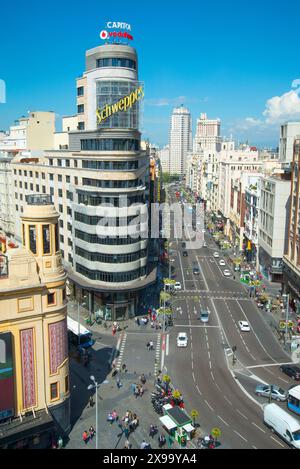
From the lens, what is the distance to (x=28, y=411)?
36125mm

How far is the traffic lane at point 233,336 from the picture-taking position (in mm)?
54656

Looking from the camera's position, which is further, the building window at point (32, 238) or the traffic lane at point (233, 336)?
the traffic lane at point (233, 336)

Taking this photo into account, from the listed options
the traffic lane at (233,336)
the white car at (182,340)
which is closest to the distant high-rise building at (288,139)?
the traffic lane at (233,336)

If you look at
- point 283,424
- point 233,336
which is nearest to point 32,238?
point 283,424

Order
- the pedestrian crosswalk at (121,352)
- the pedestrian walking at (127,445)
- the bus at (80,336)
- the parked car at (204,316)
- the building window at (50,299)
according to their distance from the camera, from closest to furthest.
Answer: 1. the pedestrian walking at (127,445)
2. the building window at (50,299)
3. the pedestrian crosswalk at (121,352)
4. the bus at (80,336)
5. the parked car at (204,316)

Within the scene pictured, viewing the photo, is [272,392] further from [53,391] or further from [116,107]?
[116,107]

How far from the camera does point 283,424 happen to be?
3747cm

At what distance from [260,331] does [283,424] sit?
87.5 ft

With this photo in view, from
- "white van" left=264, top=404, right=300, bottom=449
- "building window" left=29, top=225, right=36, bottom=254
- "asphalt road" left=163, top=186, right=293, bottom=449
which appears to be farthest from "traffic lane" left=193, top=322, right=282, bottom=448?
"building window" left=29, top=225, right=36, bottom=254

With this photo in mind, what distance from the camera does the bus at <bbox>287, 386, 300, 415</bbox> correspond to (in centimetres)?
4224

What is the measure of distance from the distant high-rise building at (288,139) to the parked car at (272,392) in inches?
1767

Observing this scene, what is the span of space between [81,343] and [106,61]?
42.4m

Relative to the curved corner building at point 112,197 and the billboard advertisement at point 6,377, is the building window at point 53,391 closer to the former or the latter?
the billboard advertisement at point 6,377
